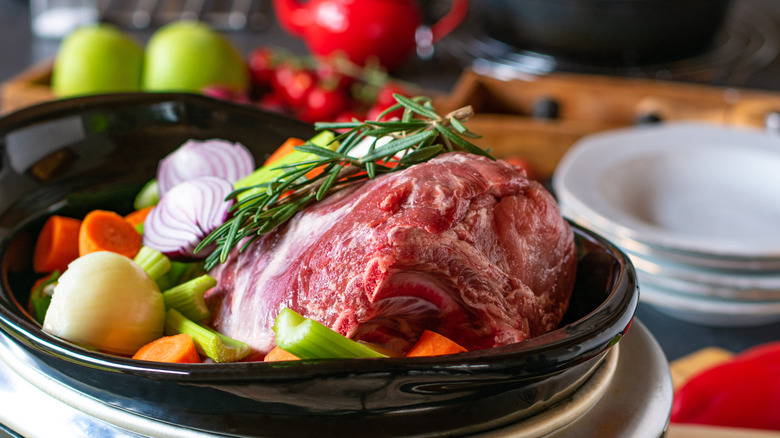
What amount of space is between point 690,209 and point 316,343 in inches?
55.8

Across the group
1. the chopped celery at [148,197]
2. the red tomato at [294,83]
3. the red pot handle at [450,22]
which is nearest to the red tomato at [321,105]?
the red tomato at [294,83]

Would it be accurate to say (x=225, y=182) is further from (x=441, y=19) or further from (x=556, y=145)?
(x=441, y=19)

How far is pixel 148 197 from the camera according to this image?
3.40 ft

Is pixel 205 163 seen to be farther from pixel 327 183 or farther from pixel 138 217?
pixel 327 183

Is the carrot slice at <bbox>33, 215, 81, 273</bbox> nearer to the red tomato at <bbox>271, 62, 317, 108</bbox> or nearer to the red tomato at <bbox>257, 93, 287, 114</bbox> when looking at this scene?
the red tomato at <bbox>257, 93, 287, 114</bbox>

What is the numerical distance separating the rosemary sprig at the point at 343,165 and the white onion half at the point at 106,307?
74 mm

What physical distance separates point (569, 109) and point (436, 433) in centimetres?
189

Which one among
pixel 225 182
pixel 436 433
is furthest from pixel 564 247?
pixel 225 182

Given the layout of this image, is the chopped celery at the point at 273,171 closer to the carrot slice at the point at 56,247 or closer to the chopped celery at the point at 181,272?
the chopped celery at the point at 181,272

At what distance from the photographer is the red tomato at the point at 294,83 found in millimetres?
2406

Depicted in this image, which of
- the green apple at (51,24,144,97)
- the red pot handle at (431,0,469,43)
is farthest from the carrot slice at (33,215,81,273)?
the red pot handle at (431,0,469,43)

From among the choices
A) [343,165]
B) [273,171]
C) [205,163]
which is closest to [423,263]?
[343,165]

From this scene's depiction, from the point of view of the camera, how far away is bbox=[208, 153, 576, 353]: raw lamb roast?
69cm

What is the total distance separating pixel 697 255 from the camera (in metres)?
1.41
